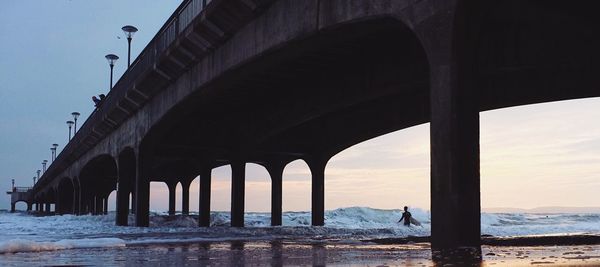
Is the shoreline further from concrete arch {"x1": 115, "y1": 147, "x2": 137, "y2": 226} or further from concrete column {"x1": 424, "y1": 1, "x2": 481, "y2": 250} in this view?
concrete arch {"x1": 115, "y1": 147, "x2": 137, "y2": 226}

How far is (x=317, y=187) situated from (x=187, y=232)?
1348 centimetres

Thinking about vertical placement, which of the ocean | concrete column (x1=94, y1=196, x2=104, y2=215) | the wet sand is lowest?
concrete column (x1=94, y1=196, x2=104, y2=215)

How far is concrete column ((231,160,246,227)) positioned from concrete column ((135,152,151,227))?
13.9 feet

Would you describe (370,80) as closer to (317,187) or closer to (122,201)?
(317,187)

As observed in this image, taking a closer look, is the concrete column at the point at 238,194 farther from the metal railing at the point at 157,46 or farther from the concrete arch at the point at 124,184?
the metal railing at the point at 157,46

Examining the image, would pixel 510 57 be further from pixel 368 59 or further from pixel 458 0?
pixel 458 0

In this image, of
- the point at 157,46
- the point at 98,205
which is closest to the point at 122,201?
the point at 157,46

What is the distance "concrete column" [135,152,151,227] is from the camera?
95.2ft

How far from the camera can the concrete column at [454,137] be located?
8445mm

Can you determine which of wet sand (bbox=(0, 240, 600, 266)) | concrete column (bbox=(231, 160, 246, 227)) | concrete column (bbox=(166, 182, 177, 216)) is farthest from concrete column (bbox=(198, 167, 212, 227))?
concrete column (bbox=(166, 182, 177, 216))

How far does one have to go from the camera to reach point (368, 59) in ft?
59.0

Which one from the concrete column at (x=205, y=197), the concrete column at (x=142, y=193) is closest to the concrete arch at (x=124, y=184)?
the concrete column at (x=142, y=193)

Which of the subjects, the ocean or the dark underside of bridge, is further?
the dark underside of bridge

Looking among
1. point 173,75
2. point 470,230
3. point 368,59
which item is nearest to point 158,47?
point 173,75
